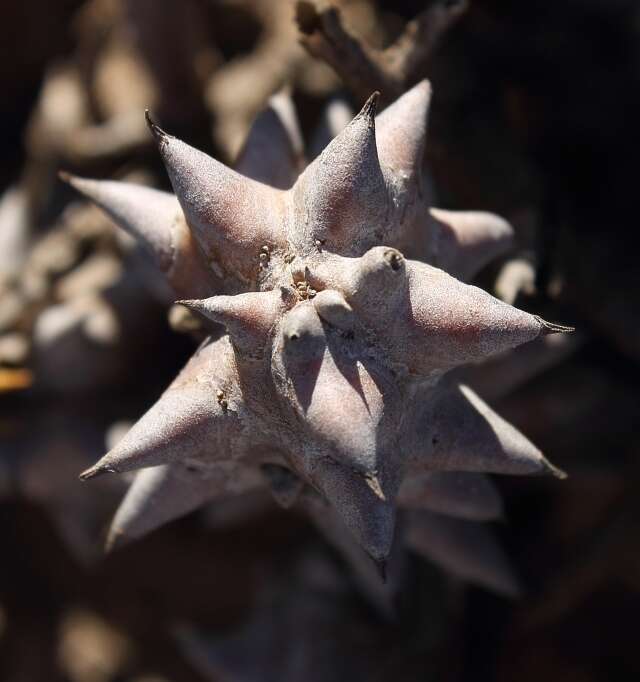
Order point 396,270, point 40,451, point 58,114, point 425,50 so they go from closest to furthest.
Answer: point 396,270 < point 425,50 < point 40,451 < point 58,114

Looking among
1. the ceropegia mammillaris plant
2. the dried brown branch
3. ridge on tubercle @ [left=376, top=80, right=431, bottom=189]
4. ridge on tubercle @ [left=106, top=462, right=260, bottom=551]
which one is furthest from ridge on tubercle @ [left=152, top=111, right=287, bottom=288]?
the dried brown branch

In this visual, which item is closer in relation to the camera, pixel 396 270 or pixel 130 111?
pixel 396 270

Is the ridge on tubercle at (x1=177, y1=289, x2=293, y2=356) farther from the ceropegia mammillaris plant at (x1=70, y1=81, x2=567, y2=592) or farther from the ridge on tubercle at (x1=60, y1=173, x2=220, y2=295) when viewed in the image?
the ridge on tubercle at (x1=60, y1=173, x2=220, y2=295)

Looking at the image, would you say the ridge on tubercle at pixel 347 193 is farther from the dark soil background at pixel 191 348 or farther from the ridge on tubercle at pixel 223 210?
the dark soil background at pixel 191 348

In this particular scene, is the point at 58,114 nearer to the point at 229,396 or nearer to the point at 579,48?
the point at 579,48

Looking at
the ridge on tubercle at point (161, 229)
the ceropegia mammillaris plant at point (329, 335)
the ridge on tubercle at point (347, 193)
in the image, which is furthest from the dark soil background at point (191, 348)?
the ridge on tubercle at point (347, 193)

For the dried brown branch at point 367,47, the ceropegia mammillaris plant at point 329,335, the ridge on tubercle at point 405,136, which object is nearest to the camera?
the ceropegia mammillaris plant at point 329,335

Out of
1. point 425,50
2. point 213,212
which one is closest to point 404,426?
point 213,212
